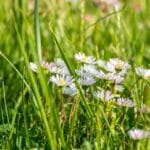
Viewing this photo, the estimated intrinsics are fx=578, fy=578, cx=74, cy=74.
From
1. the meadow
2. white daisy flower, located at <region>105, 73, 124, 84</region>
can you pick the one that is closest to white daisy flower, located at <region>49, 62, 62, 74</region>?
the meadow

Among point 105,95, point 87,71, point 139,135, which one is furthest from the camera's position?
point 87,71

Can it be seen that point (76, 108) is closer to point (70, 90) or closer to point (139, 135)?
point (70, 90)

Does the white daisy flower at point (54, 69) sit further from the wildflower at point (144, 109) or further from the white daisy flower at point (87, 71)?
the wildflower at point (144, 109)

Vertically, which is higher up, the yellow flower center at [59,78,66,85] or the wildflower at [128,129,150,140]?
the yellow flower center at [59,78,66,85]

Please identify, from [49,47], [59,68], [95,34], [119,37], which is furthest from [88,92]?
[95,34]

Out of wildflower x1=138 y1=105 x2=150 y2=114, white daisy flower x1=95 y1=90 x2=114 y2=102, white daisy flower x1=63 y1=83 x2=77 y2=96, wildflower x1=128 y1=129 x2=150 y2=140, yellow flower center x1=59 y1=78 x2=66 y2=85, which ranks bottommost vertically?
wildflower x1=128 y1=129 x2=150 y2=140

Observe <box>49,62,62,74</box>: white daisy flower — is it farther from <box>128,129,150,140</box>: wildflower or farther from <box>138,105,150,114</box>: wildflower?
<box>128,129,150,140</box>: wildflower

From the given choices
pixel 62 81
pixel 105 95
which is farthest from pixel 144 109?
pixel 62 81

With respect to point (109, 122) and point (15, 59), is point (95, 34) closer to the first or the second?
point (15, 59)
